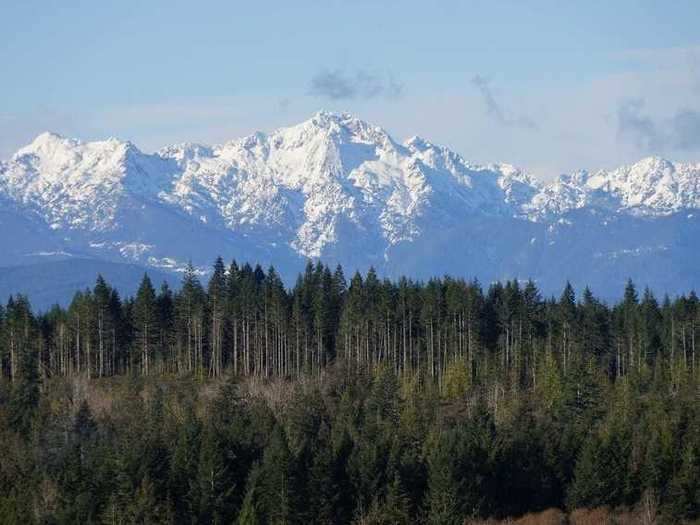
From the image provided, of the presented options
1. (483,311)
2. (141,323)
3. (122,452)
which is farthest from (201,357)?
(122,452)

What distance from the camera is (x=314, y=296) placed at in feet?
465

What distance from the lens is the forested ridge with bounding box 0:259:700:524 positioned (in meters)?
93.4

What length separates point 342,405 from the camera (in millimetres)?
113562

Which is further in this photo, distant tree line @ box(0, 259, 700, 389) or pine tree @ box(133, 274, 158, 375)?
pine tree @ box(133, 274, 158, 375)

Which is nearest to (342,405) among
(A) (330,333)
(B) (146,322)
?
(A) (330,333)

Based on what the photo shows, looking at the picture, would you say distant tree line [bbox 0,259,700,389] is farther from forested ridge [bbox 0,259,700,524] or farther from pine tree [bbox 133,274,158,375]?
forested ridge [bbox 0,259,700,524]

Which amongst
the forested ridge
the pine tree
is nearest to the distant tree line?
the pine tree

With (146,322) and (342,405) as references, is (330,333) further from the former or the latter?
(342,405)

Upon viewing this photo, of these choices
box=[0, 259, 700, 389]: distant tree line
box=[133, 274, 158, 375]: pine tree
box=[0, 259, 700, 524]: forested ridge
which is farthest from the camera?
box=[133, 274, 158, 375]: pine tree

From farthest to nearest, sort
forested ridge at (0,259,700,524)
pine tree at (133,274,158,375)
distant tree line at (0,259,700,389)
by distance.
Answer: pine tree at (133,274,158,375) → distant tree line at (0,259,700,389) → forested ridge at (0,259,700,524)

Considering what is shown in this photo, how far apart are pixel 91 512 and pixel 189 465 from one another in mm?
7224

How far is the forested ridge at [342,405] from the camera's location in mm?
93375

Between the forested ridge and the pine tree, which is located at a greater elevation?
the pine tree

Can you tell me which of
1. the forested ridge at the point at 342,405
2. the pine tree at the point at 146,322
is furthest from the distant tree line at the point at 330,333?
the forested ridge at the point at 342,405
